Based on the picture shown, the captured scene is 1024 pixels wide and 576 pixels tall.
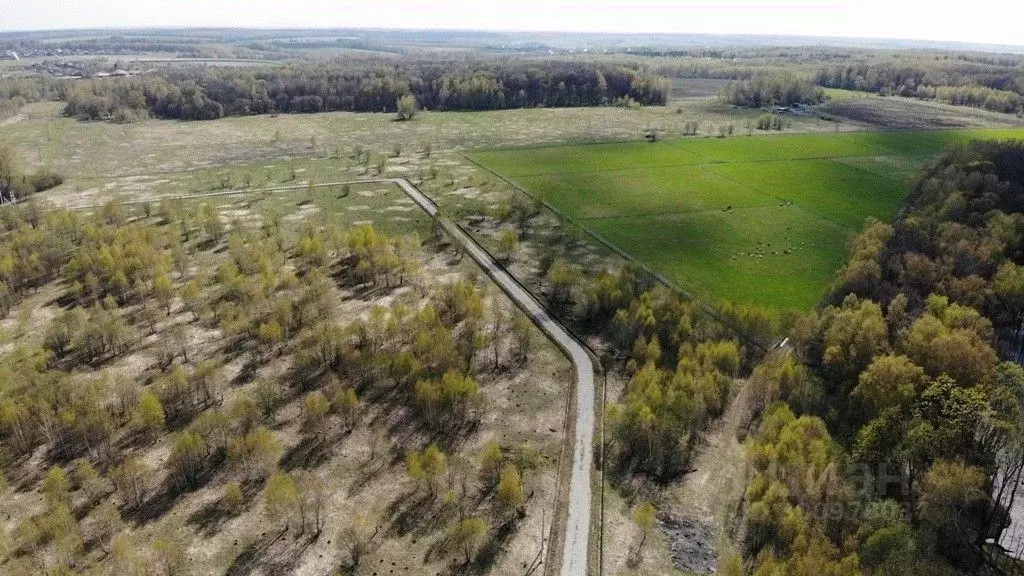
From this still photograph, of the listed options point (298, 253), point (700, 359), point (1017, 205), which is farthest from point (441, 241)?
point (1017, 205)

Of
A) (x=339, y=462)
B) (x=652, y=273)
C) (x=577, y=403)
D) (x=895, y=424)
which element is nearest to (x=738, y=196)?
(x=652, y=273)

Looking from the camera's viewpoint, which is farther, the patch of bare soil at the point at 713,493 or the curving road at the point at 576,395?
the patch of bare soil at the point at 713,493

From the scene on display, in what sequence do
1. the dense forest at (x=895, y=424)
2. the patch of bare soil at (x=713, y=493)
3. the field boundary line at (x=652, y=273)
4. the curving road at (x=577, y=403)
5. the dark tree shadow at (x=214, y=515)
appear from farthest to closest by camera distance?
Result: the field boundary line at (x=652, y=273) → the dark tree shadow at (x=214, y=515) → the patch of bare soil at (x=713, y=493) → the curving road at (x=577, y=403) → the dense forest at (x=895, y=424)

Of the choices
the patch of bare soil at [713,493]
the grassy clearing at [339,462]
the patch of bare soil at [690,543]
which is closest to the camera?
the patch of bare soil at [690,543]

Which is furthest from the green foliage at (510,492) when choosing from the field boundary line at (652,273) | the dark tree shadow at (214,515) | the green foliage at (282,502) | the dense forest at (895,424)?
the field boundary line at (652,273)

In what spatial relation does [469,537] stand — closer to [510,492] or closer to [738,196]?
[510,492]

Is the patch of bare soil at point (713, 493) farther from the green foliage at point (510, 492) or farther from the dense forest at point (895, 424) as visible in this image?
the green foliage at point (510, 492)

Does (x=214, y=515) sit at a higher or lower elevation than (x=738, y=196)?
lower

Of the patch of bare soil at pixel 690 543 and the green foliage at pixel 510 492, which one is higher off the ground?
the green foliage at pixel 510 492
